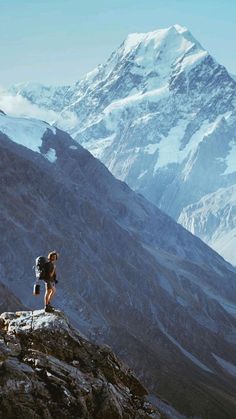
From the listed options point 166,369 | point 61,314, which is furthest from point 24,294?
point 61,314

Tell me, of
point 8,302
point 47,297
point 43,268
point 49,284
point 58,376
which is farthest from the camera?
point 8,302

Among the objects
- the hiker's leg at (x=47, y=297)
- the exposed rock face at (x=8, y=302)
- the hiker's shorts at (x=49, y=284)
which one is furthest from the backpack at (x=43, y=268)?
the exposed rock face at (x=8, y=302)

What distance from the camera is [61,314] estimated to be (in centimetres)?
2967

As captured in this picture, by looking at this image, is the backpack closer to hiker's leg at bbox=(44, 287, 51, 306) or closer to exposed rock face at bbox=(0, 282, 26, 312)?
hiker's leg at bbox=(44, 287, 51, 306)

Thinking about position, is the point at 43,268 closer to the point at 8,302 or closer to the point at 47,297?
the point at 47,297

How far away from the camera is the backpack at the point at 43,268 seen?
2936 cm

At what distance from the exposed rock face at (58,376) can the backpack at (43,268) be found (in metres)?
1.53

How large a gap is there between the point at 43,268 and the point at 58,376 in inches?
226

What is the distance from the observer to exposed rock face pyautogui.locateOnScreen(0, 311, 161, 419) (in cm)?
2306

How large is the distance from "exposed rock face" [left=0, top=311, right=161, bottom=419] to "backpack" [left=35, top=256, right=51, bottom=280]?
5.01ft

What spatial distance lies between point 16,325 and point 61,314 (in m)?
2.70

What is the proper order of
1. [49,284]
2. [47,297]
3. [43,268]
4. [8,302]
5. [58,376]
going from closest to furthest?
1. [58,376]
2. [43,268]
3. [49,284]
4. [47,297]
5. [8,302]

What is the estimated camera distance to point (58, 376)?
24891 mm

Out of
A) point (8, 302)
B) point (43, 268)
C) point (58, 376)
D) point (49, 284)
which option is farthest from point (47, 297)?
point (8, 302)
